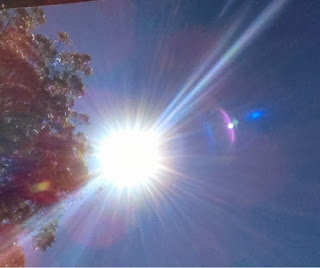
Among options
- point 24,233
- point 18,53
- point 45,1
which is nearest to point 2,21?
point 18,53

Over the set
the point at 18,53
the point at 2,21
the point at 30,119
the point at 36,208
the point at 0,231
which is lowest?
the point at 0,231

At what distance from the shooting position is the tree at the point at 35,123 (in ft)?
35.2

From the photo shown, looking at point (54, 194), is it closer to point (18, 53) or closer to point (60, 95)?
point (60, 95)

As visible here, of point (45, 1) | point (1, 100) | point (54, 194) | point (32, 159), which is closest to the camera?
point (45, 1)

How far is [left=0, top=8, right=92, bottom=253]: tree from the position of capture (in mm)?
10742

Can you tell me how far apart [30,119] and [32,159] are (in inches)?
81.9

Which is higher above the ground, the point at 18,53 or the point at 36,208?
the point at 18,53

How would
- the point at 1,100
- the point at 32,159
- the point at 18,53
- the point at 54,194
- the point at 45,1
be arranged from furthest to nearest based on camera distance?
the point at 54,194 < the point at 32,159 < the point at 18,53 < the point at 1,100 < the point at 45,1

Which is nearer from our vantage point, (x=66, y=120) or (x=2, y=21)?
(x=2, y=21)

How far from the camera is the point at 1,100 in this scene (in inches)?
406

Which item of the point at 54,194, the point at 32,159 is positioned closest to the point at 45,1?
the point at 32,159

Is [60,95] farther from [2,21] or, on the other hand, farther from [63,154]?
[2,21]

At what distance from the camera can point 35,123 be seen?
440 inches

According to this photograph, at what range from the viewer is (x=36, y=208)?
13.3m
